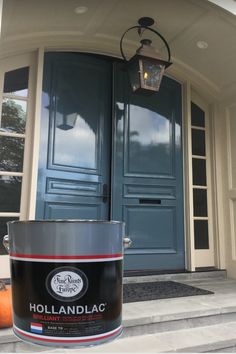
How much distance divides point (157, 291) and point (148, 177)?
3.86 ft

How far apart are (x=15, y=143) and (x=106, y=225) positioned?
8.50 ft

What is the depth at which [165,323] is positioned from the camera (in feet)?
6.87

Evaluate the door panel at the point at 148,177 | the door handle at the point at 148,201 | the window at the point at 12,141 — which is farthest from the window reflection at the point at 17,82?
the door handle at the point at 148,201

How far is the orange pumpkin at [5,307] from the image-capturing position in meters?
1.65

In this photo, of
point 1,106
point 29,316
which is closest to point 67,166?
point 1,106

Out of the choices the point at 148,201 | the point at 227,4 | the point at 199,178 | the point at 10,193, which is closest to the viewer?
the point at 227,4

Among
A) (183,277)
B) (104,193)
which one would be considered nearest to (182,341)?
(183,277)

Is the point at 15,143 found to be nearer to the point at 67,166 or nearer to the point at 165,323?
the point at 67,166

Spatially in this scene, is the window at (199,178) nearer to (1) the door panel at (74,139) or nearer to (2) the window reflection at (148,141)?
(2) the window reflection at (148,141)

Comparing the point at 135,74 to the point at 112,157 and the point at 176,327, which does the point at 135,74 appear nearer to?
the point at 112,157

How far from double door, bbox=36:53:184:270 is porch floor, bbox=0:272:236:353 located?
3.14ft

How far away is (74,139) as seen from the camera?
3.22 meters

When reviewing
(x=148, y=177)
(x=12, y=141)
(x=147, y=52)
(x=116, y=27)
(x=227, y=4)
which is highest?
(x=116, y=27)

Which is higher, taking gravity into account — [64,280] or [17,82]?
[17,82]
